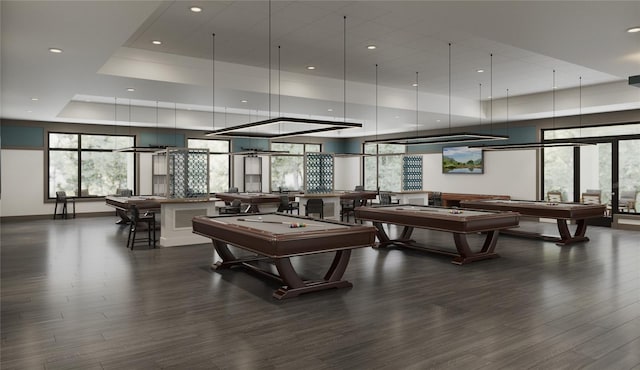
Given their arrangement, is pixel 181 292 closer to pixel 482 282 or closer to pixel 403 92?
pixel 482 282

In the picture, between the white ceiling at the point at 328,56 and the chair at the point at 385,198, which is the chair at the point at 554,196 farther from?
the chair at the point at 385,198

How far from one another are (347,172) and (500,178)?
726 cm

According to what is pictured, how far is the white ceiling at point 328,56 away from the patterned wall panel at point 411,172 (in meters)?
1.26

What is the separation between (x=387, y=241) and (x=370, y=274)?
7.20 feet

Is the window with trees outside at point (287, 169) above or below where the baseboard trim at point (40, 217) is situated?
above

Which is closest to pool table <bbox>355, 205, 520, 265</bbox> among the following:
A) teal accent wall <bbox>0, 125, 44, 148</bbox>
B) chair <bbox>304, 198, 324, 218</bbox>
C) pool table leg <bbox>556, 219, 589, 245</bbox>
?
pool table leg <bbox>556, 219, 589, 245</bbox>

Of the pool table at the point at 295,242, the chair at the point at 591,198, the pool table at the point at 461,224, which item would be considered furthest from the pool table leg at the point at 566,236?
the pool table at the point at 295,242

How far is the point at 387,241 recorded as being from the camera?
26.4ft

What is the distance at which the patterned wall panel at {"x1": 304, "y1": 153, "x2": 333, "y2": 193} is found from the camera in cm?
1130

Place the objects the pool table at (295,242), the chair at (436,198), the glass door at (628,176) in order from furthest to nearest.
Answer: the chair at (436,198) → the glass door at (628,176) → the pool table at (295,242)

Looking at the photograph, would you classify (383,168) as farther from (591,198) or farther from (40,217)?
(40,217)

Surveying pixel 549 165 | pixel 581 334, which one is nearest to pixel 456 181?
pixel 549 165

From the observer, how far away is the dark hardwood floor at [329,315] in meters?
3.25

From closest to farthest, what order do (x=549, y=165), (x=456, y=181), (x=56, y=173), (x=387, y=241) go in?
1. (x=387, y=241)
2. (x=549, y=165)
3. (x=56, y=173)
4. (x=456, y=181)
